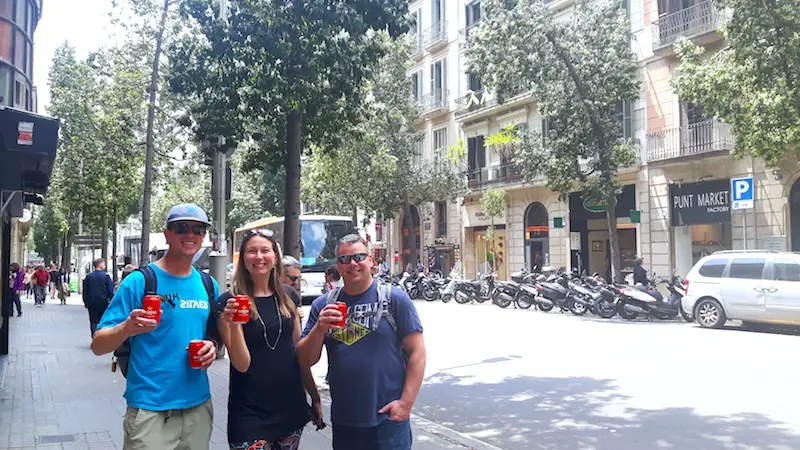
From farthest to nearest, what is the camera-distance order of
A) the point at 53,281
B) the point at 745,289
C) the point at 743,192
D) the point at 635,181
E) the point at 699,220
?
the point at 53,281 → the point at 635,181 → the point at 699,220 → the point at 743,192 → the point at 745,289

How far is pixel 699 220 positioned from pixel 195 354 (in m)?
22.0

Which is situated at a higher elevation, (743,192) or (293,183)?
(743,192)

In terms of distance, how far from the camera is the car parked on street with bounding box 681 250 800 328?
Result: 13.2 metres

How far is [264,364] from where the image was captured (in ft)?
11.1

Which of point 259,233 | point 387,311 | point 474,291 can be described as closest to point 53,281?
point 474,291

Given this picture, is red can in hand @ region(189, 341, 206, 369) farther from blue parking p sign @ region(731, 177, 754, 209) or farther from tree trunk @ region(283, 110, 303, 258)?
blue parking p sign @ region(731, 177, 754, 209)

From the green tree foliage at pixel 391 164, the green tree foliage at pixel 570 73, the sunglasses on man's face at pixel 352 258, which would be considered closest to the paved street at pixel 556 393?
the sunglasses on man's face at pixel 352 258

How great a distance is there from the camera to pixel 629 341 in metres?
12.9

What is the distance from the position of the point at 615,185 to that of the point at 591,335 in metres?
7.97

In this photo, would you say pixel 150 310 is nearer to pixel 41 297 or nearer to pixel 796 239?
pixel 796 239

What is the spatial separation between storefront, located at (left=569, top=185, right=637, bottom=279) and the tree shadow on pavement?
58.0ft

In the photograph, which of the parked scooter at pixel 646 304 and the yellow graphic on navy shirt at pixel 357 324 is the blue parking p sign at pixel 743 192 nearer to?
the parked scooter at pixel 646 304

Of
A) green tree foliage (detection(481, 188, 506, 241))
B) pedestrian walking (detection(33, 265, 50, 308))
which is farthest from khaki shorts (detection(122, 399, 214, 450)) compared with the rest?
pedestrian walking (detection(33, 265, 50, 308))

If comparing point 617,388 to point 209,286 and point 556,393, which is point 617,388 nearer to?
point 556,393
